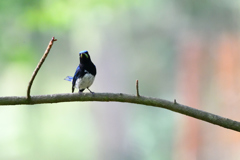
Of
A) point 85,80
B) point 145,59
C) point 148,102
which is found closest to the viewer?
point 148,102

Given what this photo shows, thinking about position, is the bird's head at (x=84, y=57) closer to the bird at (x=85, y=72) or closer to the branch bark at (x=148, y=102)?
the bird at (x=85, y=72)

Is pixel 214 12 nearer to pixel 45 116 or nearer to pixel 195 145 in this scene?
pixel 195 145

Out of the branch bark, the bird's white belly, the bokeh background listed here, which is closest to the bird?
the bird's white belly

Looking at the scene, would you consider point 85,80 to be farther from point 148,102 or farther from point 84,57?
point 148,102

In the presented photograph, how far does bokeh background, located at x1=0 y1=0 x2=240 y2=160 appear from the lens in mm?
8312

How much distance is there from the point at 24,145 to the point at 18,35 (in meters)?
3.26

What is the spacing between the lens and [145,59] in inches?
378

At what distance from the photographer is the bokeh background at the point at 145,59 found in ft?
27.3

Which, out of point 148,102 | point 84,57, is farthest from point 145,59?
point 148,102

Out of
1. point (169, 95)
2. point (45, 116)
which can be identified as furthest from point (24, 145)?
point (169, 95)

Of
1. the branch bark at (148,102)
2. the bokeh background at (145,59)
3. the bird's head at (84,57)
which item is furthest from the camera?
the bokeh background at (145,59)

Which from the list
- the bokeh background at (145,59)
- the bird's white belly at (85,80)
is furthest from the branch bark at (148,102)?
the bokeh background at (145,59)

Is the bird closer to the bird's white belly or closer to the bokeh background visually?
the bird's white belly

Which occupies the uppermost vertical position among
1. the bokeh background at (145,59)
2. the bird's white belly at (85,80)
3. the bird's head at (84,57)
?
the bird's head at (84,57)
